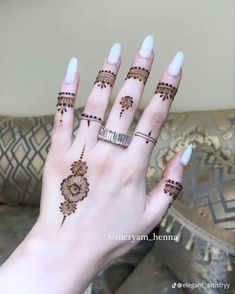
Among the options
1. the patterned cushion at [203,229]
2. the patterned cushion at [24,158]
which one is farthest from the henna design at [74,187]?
the patterned cushion at [24,158]

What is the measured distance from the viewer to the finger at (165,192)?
2.13ft

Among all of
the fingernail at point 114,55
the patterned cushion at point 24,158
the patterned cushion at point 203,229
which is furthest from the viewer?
the patterned cushion at point 24,158

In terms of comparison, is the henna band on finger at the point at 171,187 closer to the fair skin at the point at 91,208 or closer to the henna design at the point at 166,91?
the fair skin at the point at 91,208

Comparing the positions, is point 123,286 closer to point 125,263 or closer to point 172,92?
point 125,263

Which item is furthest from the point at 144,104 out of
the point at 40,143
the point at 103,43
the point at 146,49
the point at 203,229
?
the point at 146,49

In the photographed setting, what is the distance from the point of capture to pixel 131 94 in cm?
67

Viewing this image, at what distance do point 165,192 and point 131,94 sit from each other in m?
0.15

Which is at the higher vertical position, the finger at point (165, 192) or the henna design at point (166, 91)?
the henna design at point (166, 91)

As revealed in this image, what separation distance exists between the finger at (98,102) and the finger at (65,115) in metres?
0.02

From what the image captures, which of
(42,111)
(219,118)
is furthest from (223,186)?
(42,111)

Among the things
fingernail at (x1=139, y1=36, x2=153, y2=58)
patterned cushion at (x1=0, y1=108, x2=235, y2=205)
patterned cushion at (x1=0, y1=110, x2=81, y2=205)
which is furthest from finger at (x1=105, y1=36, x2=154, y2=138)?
patterned cushion at (x1=0, y1=110, x2=81, y2=205)

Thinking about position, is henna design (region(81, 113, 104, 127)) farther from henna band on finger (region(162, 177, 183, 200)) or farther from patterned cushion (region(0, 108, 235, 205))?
patterned cushion (region(0, 108, 235, 205))

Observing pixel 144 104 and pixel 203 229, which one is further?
pixel 144 104

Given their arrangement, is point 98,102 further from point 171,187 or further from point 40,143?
point 40,143
